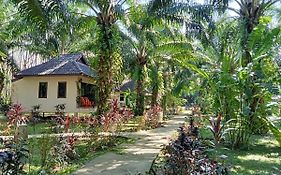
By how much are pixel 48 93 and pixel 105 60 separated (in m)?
10.5

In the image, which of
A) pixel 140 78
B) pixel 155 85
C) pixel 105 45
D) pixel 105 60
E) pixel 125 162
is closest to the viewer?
pixel 125 162

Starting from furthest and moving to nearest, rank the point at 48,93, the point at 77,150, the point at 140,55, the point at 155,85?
the point at 155,85 < the point at 48,93 < the point at 140,55 < the point at 77,150

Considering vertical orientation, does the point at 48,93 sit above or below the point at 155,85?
below

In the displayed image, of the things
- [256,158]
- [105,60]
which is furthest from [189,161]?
[105,60]

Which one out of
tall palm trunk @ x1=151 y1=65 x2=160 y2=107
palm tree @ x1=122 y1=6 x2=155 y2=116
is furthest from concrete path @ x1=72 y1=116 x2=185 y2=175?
tall palm trunk @ x1=151 y1=65 x2=160 y2=107

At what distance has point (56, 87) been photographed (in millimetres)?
24469

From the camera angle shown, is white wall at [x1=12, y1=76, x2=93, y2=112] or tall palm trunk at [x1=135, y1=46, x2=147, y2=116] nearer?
tall palm trunk at [x1=135, y1=46, x2=147, y2=116]

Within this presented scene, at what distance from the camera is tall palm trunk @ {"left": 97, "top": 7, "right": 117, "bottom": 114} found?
15.5 metres

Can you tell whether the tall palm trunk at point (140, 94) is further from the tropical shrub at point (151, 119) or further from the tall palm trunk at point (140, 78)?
the tropical shrub at point (151, 119)

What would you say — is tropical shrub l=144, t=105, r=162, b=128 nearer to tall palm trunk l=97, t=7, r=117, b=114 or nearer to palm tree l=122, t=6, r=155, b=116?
tall palm trunk l=97, t=7, r=117, b=114

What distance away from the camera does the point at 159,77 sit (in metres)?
26.5

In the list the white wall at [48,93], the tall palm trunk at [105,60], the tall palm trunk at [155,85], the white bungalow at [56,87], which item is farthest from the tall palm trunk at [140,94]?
the tall palm trunk at [105,60]

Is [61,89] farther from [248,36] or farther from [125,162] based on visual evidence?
[125,162]

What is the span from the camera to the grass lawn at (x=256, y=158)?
8818 mm
